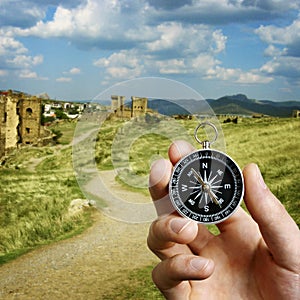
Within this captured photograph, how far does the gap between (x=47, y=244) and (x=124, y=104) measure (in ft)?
30.3

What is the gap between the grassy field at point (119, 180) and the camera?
3393mm

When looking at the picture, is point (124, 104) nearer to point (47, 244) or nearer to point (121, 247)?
point (121, 247)

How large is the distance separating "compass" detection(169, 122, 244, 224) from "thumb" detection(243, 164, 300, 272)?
272 mm

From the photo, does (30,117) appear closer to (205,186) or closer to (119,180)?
(119,180)

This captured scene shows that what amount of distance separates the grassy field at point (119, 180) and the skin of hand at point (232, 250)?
0.47 meters

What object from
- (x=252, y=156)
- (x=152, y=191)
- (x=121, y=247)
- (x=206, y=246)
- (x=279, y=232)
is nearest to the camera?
(x=279, y=232)

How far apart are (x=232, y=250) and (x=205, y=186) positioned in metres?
0.45

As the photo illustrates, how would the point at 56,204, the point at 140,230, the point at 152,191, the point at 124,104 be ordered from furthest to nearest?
the point at 56,204
the point at 140,230
the point at 124,104
the point at 152,191

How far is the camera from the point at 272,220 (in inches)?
87.2

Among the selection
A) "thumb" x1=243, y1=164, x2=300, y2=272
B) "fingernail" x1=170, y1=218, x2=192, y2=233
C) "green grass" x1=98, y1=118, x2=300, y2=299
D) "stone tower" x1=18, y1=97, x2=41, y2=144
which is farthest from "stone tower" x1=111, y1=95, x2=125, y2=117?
"stone tower" x1=18, y1=97, x2=41, y2=144

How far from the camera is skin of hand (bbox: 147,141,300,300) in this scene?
2.26 metres

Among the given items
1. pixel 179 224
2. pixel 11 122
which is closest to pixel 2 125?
pixel 11 122

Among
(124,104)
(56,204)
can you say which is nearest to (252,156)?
(56,204)

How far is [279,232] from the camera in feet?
7.31
